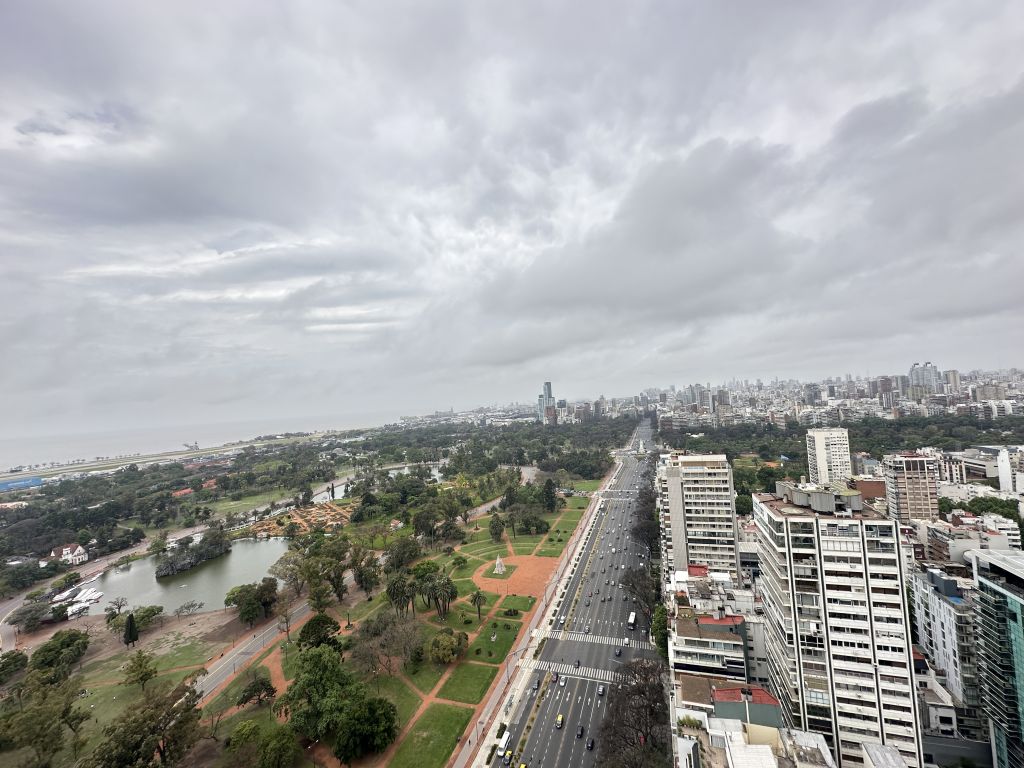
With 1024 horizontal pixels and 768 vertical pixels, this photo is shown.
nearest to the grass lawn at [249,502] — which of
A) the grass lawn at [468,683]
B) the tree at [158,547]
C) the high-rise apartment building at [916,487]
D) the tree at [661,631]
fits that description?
the tree at [158,547]

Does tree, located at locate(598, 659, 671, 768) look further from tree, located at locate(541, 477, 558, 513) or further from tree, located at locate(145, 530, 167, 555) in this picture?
tree, located at locate(145, 530, 167, 555)

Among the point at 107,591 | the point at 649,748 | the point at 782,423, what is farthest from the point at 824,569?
the point at 782,423

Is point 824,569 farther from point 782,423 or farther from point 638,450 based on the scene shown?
point 782,423

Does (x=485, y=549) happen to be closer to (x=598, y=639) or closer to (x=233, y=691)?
(x=598, y=639)

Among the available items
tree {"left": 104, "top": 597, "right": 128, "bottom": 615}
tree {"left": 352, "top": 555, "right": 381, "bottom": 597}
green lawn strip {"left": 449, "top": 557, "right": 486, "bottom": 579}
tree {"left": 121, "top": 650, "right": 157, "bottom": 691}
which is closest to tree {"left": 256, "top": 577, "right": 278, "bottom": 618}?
tree {"left": 352, "top": 555, "right": 381, "bottom": 597}

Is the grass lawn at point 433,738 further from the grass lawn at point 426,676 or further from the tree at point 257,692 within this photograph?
the tree at point 257,692

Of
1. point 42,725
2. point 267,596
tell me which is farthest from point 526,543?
point 42,725

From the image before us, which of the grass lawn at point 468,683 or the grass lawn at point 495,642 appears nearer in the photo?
the grass lawn at point 468,683
